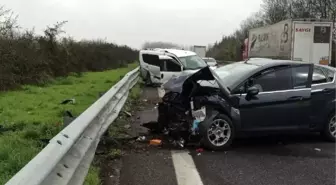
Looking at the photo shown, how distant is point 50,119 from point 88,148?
11.8 ft

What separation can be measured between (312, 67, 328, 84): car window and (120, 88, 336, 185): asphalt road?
3.56ft

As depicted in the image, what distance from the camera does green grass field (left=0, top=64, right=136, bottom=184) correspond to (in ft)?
16.3

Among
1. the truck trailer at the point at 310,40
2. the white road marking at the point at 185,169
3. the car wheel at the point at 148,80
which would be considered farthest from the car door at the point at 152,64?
the white road marking at the point at 185,169

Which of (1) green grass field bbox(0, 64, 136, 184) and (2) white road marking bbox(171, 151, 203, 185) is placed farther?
(2) white road marking bbox(171, 151, 203, 185)

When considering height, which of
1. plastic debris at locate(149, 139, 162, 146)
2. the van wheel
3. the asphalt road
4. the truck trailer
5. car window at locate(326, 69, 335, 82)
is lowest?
the asphalt road

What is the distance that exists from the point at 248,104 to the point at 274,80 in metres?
0.73

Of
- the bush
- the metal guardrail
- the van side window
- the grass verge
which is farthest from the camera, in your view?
the van side window

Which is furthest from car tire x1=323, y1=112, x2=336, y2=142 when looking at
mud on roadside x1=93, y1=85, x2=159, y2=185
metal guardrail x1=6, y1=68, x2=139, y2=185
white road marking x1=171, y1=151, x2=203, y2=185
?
metal guardrail x1=6, y1=68, x2=139, y2=185

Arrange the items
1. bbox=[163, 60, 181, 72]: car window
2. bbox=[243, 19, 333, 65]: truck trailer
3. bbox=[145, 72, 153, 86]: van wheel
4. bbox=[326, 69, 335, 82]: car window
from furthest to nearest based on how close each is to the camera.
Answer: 1. bbox=[243, 19, 333, 65]: truck trailer
2. bbox=[145, 72, 153, 86]: van wheel
3. bbox=[163, 60, 181, 72]: car window
4. bbox=[326, 69, 335, 82]: car window

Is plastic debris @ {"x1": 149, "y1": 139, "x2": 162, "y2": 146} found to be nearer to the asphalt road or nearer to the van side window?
the asphalt road

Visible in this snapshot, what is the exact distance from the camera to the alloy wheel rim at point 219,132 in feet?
22.4

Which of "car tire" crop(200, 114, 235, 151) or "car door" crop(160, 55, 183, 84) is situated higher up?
"car door" crop(160, 55, 183, 84)

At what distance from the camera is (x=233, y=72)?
7.75 meters

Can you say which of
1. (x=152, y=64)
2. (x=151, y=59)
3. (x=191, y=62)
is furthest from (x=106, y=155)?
(x=151, y=59)
